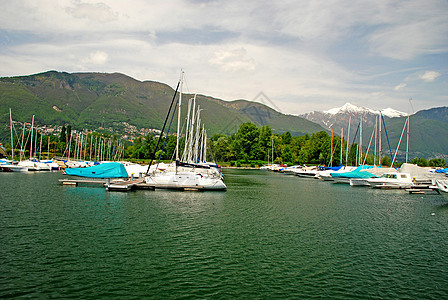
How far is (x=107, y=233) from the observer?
19672 millimetres

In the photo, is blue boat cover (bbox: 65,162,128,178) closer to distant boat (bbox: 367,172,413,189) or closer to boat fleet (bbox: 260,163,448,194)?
boat fleet (bbox: 260,163,448,194)

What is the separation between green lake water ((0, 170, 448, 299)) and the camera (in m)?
12.6

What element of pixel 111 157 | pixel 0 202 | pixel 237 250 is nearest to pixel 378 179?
pixel 237 250

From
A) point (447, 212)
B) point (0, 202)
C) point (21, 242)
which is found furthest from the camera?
point (447, 212)

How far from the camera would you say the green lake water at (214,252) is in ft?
41.2

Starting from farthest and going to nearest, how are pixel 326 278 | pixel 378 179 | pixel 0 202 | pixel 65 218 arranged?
1. pixel 378 179
2. pixel 0 202
3. pixel 65 218
4. pixel 326 278

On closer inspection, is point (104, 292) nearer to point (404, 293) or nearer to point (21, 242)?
point (21, 242)

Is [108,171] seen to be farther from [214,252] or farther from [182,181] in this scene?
[214,252]

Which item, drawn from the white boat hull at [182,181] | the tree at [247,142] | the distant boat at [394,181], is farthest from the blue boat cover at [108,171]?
the tree at [247,142]

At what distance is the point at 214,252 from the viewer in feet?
55.7

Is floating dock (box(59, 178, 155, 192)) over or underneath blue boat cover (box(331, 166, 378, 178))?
underneath

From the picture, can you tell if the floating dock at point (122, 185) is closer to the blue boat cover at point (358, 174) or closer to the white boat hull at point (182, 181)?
the white boat hull at point (182, 181)

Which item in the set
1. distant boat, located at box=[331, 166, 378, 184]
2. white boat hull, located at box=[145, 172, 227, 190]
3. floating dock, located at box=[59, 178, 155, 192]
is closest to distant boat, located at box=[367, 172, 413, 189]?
distant boat, located at box=[331, 166, 378, 184]

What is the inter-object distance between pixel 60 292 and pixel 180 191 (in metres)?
29.7
